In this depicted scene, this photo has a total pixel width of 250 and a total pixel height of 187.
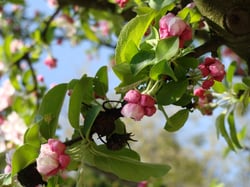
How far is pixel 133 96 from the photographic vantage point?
0.70m

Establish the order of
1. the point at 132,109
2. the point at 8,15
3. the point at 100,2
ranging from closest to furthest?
the point at 132,109, the point at 100,2, the point at 8,15

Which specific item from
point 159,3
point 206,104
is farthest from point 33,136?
point 206,104

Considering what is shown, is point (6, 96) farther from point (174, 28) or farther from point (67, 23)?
point (174, 28)

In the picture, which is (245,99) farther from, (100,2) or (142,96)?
(100,2)

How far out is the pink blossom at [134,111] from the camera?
2.27 ft

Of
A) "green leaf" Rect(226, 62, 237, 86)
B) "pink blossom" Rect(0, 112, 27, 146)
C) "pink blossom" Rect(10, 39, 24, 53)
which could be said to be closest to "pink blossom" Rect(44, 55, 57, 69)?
"pink blossom" Rect(10, 39, 24, 53)

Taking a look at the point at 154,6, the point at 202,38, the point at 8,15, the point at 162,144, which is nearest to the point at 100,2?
the point at 202,38

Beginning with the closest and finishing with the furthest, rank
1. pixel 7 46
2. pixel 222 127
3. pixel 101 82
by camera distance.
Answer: pixel 101 82
pixel 222 127
pixel 7 46

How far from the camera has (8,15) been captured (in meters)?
2.61

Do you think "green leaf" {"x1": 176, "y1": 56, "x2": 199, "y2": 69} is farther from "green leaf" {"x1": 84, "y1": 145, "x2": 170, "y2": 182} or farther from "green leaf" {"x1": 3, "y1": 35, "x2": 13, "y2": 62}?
"green leaf" {"x1": 3, "y1": 35, "x2": 13, "y2": 62}

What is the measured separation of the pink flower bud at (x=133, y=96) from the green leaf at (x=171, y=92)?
0.14ft

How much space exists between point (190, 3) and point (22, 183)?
1.19 ft

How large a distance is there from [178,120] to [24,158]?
0.23 m

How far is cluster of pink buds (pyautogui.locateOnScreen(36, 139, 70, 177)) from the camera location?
0.68 m
